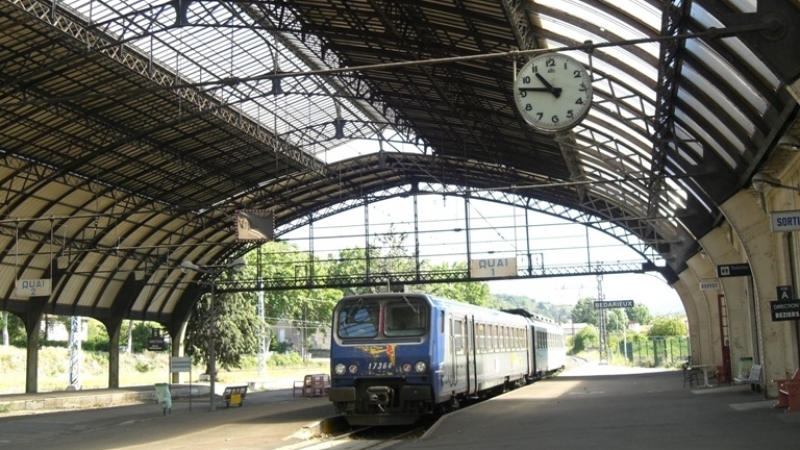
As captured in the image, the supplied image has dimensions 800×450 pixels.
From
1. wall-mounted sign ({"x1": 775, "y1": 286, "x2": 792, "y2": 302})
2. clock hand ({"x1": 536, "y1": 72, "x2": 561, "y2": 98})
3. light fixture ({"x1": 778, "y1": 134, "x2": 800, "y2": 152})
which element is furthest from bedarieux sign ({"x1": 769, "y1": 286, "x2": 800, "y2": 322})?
clock hand ({"x1": 536, "y1": 72, "x2": 561, "y2": 98})

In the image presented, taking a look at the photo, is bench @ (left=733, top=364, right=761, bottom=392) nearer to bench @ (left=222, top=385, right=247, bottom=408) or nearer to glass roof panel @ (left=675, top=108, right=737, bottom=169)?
glass roof panel @ (left=675, top=108, right=737, bottom=169)

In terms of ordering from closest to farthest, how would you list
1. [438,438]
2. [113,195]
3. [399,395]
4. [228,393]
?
[438,438]
[399,395]
[228,393]
[113,195]

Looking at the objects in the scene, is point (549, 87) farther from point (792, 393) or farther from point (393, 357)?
point (792, 393)

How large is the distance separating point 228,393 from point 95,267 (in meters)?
16.6

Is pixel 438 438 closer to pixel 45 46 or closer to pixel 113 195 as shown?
pixel 45 46

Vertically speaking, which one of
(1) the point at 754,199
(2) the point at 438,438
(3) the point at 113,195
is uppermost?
(3) the point at 113,195

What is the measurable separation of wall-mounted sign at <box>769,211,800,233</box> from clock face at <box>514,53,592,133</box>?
228 inches

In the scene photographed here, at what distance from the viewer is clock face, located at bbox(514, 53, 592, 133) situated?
11.7 m

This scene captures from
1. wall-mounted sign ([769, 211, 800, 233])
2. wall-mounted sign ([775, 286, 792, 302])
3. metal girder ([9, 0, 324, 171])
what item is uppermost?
metal girder ([9, 0, 324, 171])

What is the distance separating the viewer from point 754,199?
67.8ft

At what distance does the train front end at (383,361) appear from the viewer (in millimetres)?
17562

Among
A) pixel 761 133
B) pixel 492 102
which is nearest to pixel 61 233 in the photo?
pixel 492 102

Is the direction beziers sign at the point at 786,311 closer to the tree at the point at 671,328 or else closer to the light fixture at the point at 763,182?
the light fixture at the point at 763,182

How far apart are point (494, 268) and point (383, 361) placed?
23.9m
